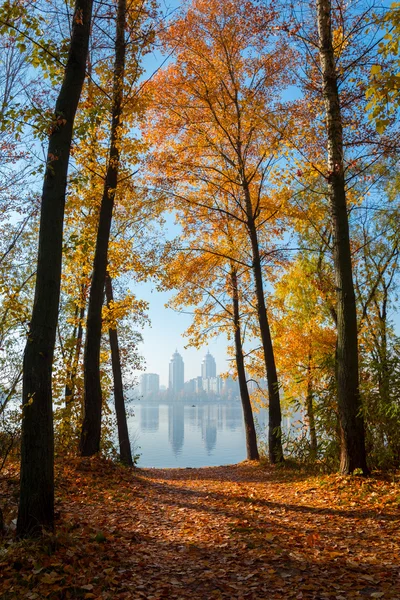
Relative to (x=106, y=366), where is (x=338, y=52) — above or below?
above

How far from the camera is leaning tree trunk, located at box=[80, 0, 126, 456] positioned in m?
8.38

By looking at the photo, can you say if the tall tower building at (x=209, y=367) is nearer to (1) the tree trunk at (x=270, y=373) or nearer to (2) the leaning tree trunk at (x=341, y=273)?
(1) the tree trunk at (x=270, y=373)

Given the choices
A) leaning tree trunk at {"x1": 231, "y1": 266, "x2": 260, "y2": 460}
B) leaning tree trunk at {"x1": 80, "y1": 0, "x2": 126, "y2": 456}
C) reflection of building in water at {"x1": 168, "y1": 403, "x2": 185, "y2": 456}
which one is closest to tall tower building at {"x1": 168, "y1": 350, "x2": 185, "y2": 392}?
reflection of building in water at {"x1": 168, "y1": 403, "x2": 185, "y2": 456}

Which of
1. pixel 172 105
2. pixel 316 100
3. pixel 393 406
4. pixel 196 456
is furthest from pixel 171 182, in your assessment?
pixel 196 456

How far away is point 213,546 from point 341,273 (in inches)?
182

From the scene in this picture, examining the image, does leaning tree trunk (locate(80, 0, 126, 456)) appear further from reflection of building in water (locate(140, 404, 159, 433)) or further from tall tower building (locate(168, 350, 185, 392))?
tall tower building (locate(168, 350, 185, 392))

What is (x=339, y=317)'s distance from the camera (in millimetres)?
7227

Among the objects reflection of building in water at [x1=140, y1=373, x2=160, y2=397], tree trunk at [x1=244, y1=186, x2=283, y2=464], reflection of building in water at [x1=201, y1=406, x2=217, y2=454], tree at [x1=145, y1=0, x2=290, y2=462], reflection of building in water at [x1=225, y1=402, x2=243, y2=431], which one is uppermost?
tree at [x1=145, y1=0, x2=290, y2=462]

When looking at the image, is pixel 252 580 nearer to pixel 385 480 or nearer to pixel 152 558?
pixel 152 558

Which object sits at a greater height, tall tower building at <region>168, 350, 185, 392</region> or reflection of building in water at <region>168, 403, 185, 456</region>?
tall tower building at <region>168, 350, 185, 392</region>

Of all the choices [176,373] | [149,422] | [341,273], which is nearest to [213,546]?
[341,273]

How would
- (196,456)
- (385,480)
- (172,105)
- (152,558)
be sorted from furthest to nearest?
(196,456) < (172,105) < (385,480) < (152,558)

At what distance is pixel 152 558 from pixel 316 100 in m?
7.80

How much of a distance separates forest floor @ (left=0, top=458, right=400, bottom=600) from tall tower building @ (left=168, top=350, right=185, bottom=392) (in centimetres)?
14614
